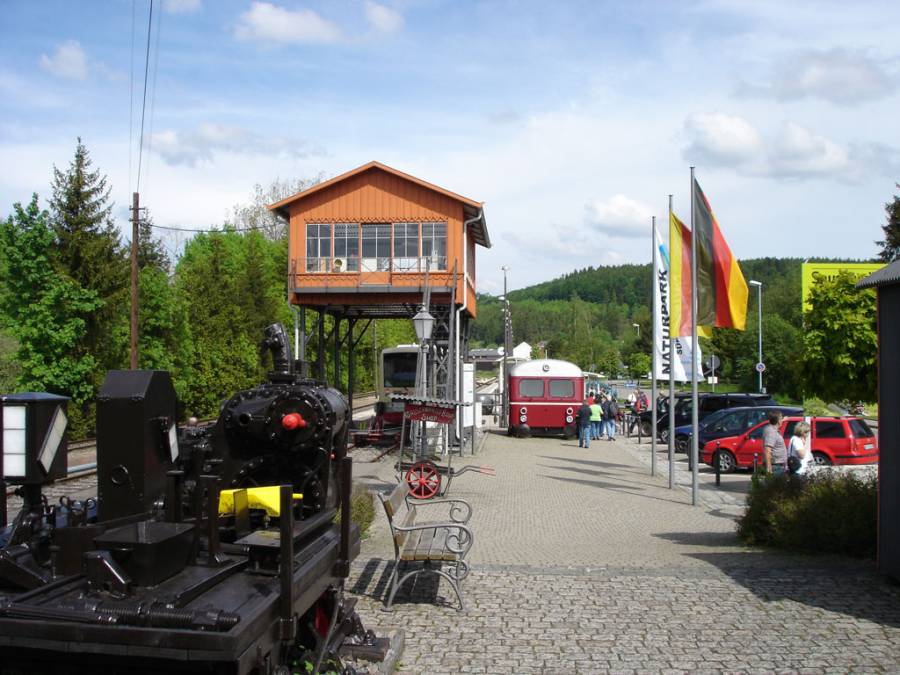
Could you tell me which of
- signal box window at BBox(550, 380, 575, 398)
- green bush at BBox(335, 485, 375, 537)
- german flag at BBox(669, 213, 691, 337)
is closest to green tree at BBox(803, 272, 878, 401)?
german flag at BBox(669, 213, 691, 337)

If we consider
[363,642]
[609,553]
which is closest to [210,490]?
[363,642]

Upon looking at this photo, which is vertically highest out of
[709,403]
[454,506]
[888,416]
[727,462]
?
[888,416]

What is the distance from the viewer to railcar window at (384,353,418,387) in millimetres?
34219

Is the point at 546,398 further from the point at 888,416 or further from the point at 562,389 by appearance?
the point at 888,416

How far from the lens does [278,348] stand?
7.07 meters

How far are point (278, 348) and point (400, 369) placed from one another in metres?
27.4

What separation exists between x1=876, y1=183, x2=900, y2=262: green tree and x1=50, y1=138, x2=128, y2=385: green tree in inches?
1383

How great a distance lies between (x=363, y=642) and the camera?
6.31 meters

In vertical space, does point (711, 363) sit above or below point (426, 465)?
above

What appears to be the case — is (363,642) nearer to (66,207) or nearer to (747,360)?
(66,207)

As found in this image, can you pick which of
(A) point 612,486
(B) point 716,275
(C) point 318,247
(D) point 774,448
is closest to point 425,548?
(B) point 716,275

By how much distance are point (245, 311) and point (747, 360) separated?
40.8 meters

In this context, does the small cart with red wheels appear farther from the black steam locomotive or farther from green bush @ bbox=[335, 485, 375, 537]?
the black steam locomotive

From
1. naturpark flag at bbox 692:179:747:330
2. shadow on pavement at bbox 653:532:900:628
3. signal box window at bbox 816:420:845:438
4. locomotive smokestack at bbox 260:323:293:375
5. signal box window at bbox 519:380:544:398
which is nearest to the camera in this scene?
locomotive smokestack at bbox 260:323:293:375
